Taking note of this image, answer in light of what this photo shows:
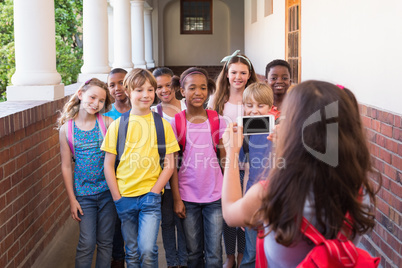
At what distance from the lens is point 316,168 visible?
153 cm

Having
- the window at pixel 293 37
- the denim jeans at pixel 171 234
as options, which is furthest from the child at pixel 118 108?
the window at pixel 293 37

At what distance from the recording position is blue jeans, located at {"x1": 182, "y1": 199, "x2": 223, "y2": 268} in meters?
3.17

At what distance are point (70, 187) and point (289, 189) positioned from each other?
192 centimetres

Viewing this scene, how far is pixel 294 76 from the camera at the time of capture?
733 cm

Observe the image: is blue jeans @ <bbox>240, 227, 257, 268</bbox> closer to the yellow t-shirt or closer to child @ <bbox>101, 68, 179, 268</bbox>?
child @ <bbox>101, 68, 179, 268</bbox>

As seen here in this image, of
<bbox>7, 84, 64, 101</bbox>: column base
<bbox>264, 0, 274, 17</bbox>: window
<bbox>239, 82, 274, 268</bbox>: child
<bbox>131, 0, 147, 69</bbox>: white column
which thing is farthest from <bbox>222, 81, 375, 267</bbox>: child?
<bbox>131, 0, 147, 69</bbox>: white column

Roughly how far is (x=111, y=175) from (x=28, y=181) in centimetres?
69

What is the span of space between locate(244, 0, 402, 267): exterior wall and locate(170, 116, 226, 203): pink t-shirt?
95cm

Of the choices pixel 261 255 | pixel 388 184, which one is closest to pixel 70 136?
pixel 261 255

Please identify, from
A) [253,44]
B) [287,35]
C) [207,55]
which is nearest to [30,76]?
[287,35]

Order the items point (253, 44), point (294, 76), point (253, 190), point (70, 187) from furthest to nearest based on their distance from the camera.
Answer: point (253, 44)
point (294, 76)
point (70, 187)
point (253, 190)

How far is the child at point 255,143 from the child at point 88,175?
85cm

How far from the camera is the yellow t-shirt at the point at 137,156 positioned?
3.03m

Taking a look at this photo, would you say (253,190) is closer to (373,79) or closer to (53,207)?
(373,79)
